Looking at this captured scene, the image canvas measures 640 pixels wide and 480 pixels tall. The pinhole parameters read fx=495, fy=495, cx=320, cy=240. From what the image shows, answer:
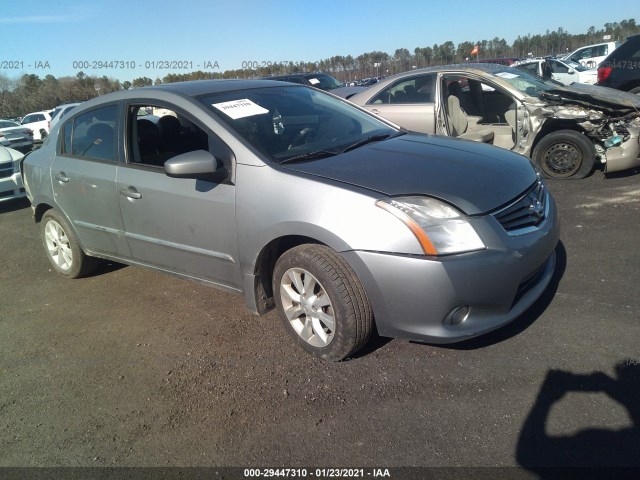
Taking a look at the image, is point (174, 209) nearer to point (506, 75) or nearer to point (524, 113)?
point (524, 113)

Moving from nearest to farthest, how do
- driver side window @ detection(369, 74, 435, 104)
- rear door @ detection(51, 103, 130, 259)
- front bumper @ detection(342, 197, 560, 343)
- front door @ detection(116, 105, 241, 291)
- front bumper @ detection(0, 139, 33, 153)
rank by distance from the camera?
front bumper @ detection(342, 197, 560, 343), front door @ detection(116, 105, 241, 291), rear door @ detection(51, 103, 130, 259), driver side window @ detection(369, 74, 435, 104), front bumper @ detection(0, 139, 33, 153)

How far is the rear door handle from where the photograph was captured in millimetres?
4287

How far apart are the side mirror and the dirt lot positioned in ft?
3.84

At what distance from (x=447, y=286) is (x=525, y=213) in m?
0.75

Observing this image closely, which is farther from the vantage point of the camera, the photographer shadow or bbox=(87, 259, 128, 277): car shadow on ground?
bbox=(87, 259, 128, 277): car shadow on ground

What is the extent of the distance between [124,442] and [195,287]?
1.94 metres

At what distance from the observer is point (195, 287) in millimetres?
4398

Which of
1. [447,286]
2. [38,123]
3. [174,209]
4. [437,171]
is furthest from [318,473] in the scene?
[38,123]

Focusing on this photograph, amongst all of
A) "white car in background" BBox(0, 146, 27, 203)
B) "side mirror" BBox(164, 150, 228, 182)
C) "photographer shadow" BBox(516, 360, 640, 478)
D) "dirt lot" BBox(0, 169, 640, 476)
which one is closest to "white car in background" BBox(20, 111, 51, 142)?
"white car in background" BBox(0, 146, 27, 203)

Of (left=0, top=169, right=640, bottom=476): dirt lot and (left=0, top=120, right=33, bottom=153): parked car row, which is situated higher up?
(left=0, top=120, right=33, bottom=153): parked car row

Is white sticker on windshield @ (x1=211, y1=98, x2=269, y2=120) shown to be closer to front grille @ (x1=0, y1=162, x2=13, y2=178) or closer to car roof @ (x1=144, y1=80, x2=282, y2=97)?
car roof @ (x1=144, y1=80, x2=282, y2=97)

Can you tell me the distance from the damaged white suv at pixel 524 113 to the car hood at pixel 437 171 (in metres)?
3.25

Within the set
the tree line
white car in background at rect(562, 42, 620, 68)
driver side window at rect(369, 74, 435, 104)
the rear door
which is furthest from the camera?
the tree line

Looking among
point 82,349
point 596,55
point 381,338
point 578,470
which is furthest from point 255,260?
point 596,55
